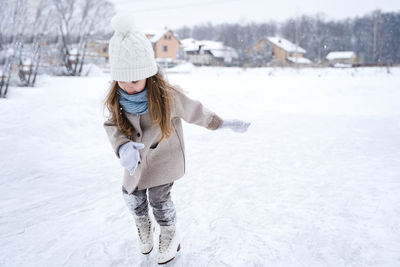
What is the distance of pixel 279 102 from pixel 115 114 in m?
7.31

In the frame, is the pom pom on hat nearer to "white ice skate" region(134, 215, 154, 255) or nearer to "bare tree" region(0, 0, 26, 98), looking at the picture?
"white ice skate" region(134, 215, 154, 255)

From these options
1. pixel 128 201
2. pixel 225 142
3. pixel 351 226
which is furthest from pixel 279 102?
pixel 128 201

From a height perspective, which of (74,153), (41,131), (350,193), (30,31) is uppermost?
(30,31)

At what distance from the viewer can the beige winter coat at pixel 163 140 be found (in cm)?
160

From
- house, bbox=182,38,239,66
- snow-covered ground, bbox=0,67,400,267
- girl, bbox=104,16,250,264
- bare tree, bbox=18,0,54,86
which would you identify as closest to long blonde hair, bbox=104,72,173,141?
girl, bbox=104,16,250,264

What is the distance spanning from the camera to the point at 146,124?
5.24 ft

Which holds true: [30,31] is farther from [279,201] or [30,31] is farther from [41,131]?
[279,201]

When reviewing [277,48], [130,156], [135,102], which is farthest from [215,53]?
[130,156]

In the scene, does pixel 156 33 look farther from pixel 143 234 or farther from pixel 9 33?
pixel 143 234

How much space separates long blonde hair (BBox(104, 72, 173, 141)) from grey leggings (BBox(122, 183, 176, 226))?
0.34 metres

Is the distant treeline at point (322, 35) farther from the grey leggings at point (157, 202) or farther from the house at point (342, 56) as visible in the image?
the grey leggings at point (157, 202)

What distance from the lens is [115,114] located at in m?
1.58

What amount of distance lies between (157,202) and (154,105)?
23.7 inches

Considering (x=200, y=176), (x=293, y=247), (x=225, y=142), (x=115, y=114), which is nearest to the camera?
(x=115, y=114)
